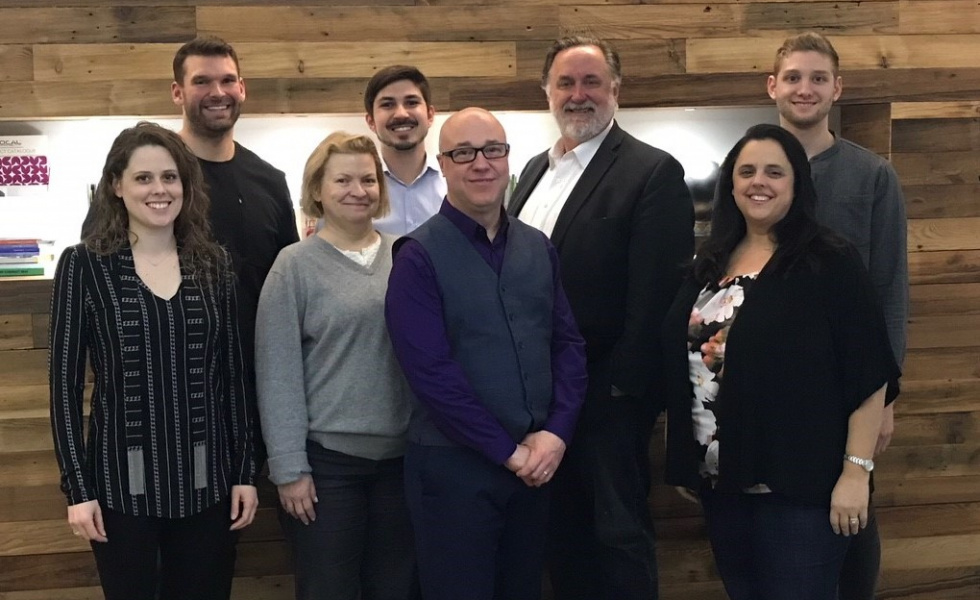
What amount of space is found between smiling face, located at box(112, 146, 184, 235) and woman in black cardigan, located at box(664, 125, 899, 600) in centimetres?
138

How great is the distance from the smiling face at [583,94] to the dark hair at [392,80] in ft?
1.55

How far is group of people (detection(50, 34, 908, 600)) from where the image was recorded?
223cm

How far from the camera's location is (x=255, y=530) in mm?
3205

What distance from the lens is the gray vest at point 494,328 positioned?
229 centimetres

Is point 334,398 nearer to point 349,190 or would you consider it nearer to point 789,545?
point 349,190

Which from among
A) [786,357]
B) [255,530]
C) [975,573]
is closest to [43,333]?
[255,530]

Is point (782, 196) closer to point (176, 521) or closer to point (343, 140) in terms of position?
point (343, 140)

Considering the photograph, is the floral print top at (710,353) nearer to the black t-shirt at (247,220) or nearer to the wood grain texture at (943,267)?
the black t-shirt at (247,220)

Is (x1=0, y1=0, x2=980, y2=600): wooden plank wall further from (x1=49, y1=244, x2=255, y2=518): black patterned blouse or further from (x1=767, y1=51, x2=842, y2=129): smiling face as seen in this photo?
(x1=49, y1=244, x2=255, y2=518): black patterned blouse

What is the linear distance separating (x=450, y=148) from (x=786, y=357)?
96 cm

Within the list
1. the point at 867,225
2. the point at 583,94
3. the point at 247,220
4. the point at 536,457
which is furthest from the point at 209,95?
the point at 867,225

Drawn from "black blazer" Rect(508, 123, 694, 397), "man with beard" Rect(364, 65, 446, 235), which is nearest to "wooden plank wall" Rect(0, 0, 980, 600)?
"man with beard" Rect(364, 65, 446, 235)

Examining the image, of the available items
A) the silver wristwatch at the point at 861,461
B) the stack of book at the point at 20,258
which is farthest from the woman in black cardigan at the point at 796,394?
the stack of book at the point at 20,258

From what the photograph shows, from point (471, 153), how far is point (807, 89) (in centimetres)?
118
